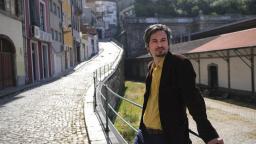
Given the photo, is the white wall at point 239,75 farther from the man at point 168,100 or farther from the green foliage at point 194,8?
the green foliage at point 194,8

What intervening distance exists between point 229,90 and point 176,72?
2077 cm

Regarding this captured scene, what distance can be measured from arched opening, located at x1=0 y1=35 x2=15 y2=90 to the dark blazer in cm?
1787

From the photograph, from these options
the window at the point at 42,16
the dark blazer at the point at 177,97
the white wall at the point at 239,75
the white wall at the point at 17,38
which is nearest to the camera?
the dark blazer at the point at 177,97

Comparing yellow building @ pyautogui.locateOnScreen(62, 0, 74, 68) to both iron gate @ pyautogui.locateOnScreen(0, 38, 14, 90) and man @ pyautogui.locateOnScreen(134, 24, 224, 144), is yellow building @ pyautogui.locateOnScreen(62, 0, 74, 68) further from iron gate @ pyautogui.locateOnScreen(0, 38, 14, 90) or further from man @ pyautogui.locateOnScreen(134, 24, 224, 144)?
man @ pyautogui.locateOnScreen(134, 24, 224, 144)

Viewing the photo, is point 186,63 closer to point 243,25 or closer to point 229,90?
point 229,90

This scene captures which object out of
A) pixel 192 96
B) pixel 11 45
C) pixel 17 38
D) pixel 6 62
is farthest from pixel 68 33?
pixel 192 96

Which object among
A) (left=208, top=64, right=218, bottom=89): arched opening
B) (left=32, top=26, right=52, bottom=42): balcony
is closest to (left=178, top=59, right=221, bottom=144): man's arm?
(left=208, top=64, right=218, bottom=89): arched opening

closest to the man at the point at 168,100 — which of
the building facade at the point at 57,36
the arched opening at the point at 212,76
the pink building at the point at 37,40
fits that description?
the pink building at the point at 37,40

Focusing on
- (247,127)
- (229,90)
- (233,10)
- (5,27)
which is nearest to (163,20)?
(233,10)

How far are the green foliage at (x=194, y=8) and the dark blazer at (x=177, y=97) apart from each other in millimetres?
56104

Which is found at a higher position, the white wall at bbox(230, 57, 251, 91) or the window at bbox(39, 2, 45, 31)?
the window at bbox(39, 2, 45, 31)

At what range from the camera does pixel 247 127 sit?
49.2 ft

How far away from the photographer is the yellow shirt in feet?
10.2

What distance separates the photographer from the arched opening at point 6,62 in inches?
777
